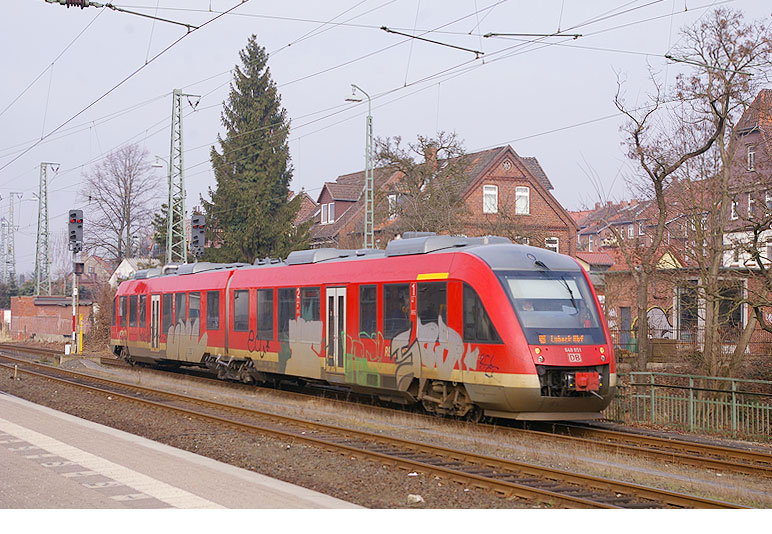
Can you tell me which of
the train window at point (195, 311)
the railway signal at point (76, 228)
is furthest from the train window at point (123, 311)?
the train window at point (195, 311)

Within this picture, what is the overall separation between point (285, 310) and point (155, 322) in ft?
30.4

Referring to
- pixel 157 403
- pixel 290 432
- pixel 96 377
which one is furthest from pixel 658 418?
pixel 96 377

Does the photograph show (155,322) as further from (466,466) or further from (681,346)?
(466,466)

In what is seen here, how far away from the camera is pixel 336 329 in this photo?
59.5 ft

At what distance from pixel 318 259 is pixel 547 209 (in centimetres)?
3647

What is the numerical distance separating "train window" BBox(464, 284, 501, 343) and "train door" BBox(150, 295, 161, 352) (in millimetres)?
15565

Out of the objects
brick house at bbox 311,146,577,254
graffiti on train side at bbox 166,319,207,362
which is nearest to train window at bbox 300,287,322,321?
graffiti on train side at bbox 166,319,207,362

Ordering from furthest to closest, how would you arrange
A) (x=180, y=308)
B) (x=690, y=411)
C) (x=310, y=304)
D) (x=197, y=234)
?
(x=197, y=234) < (x=180, y=308) < (x=310, y=304) < (x=690, y=411)

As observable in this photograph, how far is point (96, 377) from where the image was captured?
1018 inches

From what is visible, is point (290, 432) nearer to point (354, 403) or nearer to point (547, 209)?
point (354, 403)

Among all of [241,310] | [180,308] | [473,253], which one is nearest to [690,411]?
[473,253]

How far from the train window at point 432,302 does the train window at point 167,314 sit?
42.9 feet

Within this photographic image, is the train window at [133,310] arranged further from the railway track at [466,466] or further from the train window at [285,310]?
the railway track at [466,466]

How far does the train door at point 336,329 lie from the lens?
17953 mm
